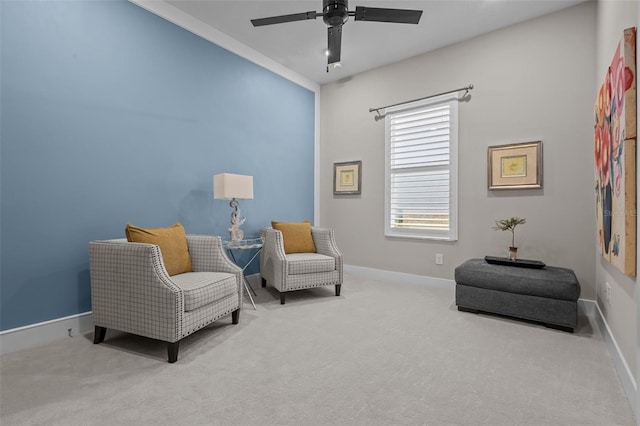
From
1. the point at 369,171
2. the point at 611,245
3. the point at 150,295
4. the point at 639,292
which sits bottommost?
the point at 150,295

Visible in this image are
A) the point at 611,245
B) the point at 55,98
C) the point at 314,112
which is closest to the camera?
the point at 611,245

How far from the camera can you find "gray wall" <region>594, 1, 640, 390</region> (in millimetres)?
1712

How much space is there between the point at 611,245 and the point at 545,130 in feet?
5.52

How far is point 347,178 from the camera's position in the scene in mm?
4848

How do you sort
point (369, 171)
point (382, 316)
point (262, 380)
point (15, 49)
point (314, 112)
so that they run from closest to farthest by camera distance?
point (262, 380)
point (15, 49)
point (382, 316)
point (369, 171)
point (314, 112)

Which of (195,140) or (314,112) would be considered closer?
(195,140)

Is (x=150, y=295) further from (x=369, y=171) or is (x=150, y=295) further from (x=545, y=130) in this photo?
(x=545, y=130)

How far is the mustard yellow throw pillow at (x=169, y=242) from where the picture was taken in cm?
244

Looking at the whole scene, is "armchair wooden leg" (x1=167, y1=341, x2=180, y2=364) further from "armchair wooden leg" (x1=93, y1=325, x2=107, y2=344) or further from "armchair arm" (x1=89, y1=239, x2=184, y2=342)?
"armchair wooden leg" (x1=93, y1=325, x2=107, y2=344)

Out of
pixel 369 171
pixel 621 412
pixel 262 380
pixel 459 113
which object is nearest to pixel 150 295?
pixel 262 380

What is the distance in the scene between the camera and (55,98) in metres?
2.45

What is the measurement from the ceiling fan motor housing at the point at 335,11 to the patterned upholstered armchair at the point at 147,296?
2108 mm

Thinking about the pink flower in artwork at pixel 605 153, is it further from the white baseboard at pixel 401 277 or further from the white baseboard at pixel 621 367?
the white baseboard at pixel 401 277

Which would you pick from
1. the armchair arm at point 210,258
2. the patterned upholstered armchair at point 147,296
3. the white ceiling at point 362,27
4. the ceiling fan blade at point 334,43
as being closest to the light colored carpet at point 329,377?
the patterned upholstered armchair at point 147,296
